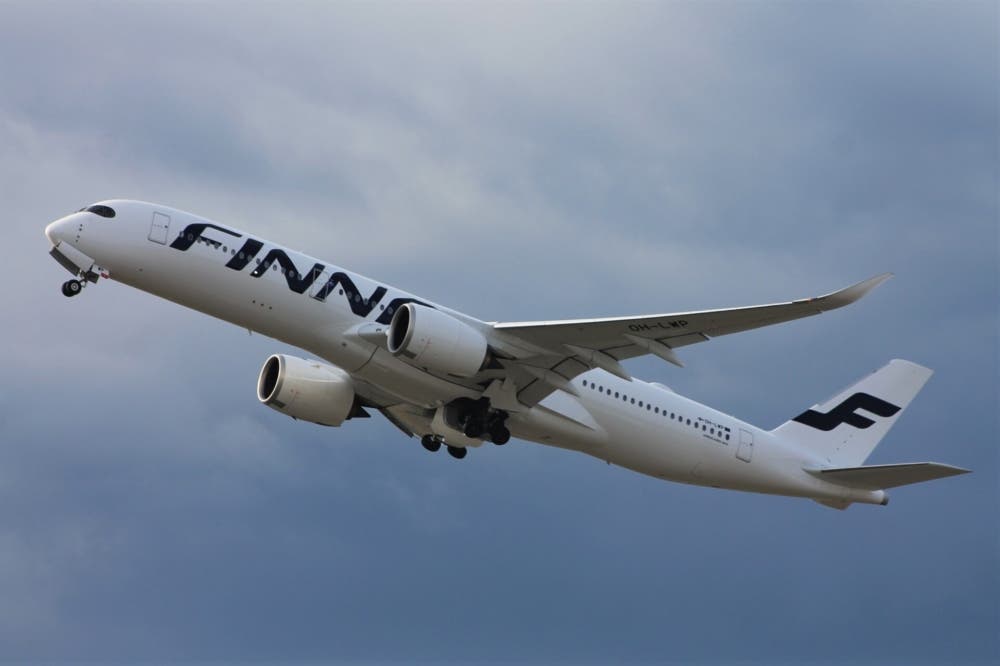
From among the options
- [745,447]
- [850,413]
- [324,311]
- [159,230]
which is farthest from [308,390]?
[850,413]

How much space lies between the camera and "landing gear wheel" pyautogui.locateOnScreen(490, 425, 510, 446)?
40.0 m

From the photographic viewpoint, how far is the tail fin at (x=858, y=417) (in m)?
45.7

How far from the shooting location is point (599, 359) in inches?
1483

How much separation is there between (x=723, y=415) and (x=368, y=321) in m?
12.1

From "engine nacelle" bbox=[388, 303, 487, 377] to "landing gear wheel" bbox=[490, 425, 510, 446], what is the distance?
3.22 m

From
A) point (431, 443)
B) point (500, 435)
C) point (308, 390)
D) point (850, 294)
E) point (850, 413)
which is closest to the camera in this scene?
point (850, 294)

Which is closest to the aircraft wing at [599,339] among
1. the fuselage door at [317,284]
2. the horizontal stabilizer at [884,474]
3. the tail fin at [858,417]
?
the fuselage door at [317,284]

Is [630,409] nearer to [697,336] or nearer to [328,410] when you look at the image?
[697,336]

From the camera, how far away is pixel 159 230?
120 feet

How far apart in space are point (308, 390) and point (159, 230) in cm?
785

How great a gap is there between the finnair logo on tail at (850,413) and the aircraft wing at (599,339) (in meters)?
10.7

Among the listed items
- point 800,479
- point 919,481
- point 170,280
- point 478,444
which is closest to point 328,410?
point 478,444

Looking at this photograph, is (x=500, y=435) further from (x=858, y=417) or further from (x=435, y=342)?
(x=858, y=417)

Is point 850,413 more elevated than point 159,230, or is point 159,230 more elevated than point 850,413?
point 850,413
